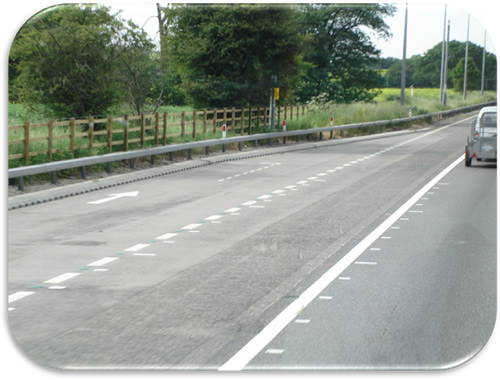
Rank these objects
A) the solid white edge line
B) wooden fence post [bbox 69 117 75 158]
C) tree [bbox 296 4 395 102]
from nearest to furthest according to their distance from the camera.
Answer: the solid white edge line → wooden fence post [bbox 69 117 75 158] → tree [bbox 296 4 395 102]

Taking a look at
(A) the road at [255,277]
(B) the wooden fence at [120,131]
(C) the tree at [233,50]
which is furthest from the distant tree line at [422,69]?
(C) the tree at [233,50]

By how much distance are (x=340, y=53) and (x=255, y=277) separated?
179ft

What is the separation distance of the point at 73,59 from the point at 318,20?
38.4 m

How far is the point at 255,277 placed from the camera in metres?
9.93

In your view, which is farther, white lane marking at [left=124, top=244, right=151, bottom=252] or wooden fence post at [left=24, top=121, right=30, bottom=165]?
wooden fence post at [left=24, top=121, right=30, bottom=165]

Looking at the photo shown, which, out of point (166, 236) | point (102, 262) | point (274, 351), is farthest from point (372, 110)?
point (274, 351)

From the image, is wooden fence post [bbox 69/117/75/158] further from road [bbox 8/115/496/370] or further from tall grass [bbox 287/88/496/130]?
tall grass [bbox 287/88/496/130]

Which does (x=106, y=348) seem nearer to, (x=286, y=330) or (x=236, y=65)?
(x=286, y=330)

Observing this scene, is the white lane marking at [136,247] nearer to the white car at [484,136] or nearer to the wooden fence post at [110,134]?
the wooden fence post at [110,134]

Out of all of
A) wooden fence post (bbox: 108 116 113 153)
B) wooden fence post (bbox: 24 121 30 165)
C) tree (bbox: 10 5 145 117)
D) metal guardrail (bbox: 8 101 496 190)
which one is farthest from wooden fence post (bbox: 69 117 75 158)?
tree (bbox: 10 5 145 117)

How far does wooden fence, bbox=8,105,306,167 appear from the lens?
68.2ft

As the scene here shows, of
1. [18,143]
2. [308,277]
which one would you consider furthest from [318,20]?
[308,277]

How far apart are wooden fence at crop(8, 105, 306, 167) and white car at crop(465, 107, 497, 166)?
937 cm

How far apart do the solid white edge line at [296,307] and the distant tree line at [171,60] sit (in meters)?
2.49
